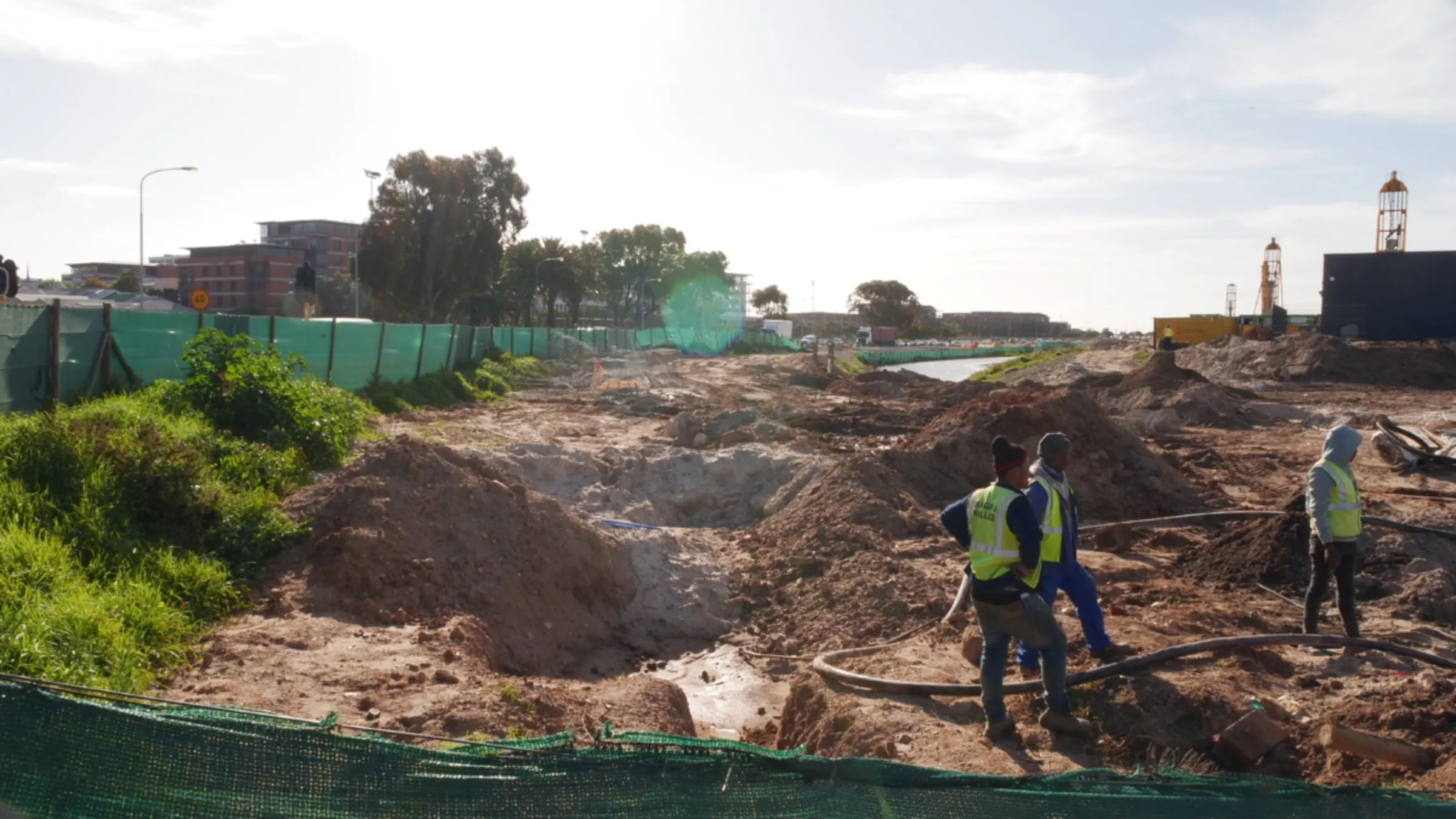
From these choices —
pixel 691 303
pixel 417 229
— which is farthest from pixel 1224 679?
pixel 691 303

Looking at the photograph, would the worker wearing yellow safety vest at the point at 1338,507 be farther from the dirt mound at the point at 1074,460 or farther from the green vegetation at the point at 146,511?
the green vegetation at the point at 146,511

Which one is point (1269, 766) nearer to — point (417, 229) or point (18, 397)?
point (18, 397)

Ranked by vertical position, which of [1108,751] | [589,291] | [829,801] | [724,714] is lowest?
[724,714]

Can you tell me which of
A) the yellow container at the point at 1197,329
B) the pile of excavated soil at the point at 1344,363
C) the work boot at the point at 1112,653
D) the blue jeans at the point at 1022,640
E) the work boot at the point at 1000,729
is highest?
the yellow container at the point at 1197,329

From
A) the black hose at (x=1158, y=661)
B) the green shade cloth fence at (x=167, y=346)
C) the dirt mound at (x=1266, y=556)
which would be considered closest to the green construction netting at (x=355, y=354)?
the green shade cloth fence at (x=167, y=346)

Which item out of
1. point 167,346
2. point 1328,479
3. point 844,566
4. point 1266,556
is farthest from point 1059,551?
point 167,346

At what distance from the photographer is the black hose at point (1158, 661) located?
640 centimetres

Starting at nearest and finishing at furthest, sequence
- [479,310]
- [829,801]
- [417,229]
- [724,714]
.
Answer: [829,801] → [724,714] → [417,229] → [479,310]

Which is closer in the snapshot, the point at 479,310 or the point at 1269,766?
the point at 1269,766

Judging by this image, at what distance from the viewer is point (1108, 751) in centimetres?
606

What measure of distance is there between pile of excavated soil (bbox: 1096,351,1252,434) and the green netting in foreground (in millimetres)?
21634

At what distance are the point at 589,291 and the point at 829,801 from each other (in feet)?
227

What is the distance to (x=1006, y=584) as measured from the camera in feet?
18.9

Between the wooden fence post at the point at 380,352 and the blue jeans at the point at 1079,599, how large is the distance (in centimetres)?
1883
